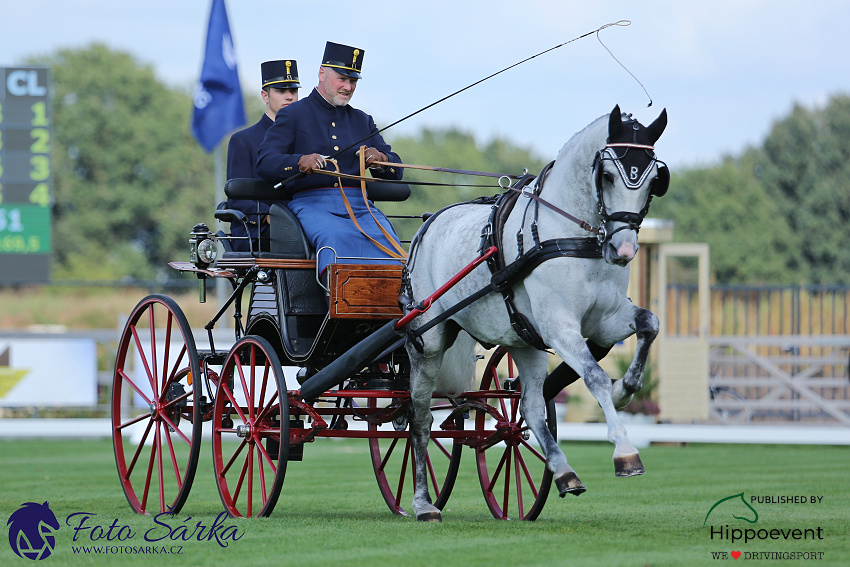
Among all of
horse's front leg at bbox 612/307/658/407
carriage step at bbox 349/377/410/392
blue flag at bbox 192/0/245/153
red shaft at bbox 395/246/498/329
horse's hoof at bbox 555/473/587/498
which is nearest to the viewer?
horse's front leg at bbox 612/307/658/407

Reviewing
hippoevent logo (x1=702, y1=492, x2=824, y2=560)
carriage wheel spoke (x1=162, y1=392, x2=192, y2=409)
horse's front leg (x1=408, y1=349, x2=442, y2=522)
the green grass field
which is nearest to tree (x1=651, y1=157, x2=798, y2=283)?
the green grass field

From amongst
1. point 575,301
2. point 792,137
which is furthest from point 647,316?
point 792,137

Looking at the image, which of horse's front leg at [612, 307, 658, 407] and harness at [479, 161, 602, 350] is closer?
horse's front leg at [612, 307, 658, 407]

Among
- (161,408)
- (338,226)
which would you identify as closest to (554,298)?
(338,226)

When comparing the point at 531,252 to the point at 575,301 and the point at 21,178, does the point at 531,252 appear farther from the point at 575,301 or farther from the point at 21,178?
the point at 21,178

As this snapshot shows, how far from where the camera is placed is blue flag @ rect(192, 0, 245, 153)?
60.1 feet

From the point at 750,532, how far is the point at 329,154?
3.18 m

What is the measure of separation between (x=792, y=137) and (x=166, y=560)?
41.7 m

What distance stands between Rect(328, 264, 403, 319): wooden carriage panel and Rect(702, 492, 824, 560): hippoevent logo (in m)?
2.00

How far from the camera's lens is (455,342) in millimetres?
6965

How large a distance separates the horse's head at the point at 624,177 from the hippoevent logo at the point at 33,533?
272 cm

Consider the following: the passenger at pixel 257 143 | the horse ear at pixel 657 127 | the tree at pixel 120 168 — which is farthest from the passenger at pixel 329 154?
the tree at pixel 120 168

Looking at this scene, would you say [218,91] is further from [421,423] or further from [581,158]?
[581,158]

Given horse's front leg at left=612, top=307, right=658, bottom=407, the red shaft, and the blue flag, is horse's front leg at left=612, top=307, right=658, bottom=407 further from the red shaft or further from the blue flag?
the blue flag
